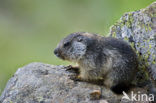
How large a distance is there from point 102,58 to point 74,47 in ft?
2.20

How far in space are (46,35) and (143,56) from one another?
1196cm

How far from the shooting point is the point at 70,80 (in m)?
7.73

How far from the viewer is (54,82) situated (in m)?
7.56

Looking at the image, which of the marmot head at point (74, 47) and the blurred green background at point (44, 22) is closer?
the marmot head at point (74, 47)

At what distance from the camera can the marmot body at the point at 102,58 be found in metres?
7.70

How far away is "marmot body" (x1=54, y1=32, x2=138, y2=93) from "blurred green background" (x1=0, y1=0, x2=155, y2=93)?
671 centimetres

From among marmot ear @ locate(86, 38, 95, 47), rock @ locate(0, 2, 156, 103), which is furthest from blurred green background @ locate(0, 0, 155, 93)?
marmot ear @ locate(86, 38, 95, 47)

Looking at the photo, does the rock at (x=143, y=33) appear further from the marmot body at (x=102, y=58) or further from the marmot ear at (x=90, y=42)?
the marmot ear at (x=90, y=42)

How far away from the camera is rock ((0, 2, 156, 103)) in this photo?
7.20 meters

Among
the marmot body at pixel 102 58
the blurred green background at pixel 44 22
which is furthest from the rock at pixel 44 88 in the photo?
the blurred green background at pixel 44 22

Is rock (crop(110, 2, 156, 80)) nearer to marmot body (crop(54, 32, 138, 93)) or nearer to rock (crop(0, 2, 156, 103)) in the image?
rock (crop(0, 2, 156, 103))

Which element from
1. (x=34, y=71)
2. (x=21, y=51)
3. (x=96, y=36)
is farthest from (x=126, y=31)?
(x=21, y=51)

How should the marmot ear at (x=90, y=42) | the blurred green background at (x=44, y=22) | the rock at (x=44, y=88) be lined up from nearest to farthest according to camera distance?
the rock at (x=44, y=88)
the marmot ear at (x=90, y=42)
the blurred green background at (x=44, y=22)

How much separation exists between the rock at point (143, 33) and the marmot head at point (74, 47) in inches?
37.2
